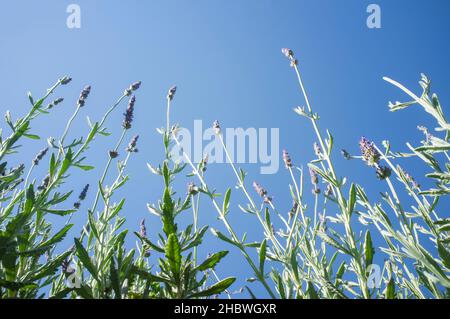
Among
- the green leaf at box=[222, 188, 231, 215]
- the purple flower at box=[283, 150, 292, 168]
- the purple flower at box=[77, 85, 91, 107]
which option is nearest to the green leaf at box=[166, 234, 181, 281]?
the green leaf at box=[222, 188, 231, 215]

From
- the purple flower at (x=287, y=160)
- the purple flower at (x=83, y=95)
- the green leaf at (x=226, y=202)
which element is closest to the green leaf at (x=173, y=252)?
the green leaf at (x=226, y=202)

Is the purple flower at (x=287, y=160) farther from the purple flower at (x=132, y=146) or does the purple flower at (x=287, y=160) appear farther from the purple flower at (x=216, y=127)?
the purple flower at (x=132, y=146)

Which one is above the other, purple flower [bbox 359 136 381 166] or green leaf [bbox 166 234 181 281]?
purple flower [bbox 359 136 381 166]

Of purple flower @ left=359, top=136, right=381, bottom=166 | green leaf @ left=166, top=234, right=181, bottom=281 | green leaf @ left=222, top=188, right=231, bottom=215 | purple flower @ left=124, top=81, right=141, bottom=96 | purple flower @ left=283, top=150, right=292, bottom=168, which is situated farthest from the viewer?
purple flower @ left=124, top=81, right=141, bottom=96

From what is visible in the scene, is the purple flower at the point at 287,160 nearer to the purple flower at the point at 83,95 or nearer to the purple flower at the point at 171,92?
the purple flower at the point at 171,92

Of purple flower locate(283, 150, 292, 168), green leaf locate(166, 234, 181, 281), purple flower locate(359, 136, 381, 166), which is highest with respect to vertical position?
purple flower locate(283, 150, 292, 168)

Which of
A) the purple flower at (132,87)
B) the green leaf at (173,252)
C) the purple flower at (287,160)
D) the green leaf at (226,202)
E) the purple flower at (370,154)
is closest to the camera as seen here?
the green leaf at (173,252)

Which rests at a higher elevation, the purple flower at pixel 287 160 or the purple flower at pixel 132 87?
the purple flower at pixel 132 87

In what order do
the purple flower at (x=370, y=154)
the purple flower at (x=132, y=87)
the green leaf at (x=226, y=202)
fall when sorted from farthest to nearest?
1. the purple flower at (x=132, y=87)
2. the green leaf at (x=226, y=202)
3. the purple flower at (x=370, y=154)

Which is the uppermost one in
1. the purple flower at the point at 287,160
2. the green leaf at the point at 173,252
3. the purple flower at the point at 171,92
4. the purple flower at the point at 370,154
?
the purple flower at the point at 171,92

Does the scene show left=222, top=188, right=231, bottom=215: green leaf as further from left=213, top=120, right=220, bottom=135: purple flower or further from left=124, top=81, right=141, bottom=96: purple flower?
left=124, top=81, right=141, bottom=96: purple flower

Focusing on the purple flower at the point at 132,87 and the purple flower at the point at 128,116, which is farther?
the purple flower at the point at 132,87
